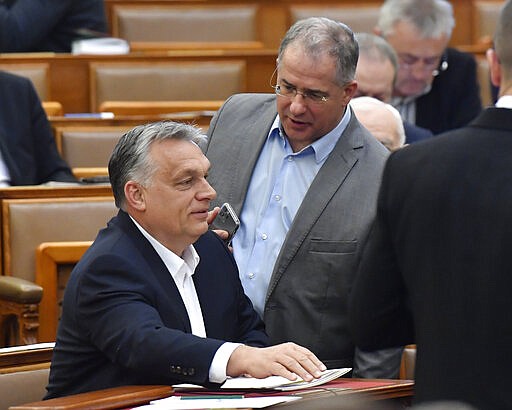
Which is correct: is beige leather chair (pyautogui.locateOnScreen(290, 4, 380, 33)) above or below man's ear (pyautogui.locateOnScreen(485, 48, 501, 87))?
below

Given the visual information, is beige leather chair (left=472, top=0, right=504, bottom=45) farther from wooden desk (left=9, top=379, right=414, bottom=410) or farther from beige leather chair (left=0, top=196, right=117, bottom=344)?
wooden desk (left=9, top=379, right=414, bottom=410)

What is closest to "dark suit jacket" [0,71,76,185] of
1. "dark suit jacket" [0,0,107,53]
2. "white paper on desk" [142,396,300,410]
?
"dark suit jacket" [0,0,107,53]

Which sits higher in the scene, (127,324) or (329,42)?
(329,42)

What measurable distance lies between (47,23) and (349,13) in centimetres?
141

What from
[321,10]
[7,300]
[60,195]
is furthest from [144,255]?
[321,10]

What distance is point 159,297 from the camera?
2180 mm

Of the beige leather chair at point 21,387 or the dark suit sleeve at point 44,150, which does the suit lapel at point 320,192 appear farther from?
the dark suit sleeve at point 44,150

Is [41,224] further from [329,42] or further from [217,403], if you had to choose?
[217,403]

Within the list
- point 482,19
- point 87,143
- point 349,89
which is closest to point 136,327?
point 349,89

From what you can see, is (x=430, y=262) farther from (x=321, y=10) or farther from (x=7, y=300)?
(x=321, y=10)

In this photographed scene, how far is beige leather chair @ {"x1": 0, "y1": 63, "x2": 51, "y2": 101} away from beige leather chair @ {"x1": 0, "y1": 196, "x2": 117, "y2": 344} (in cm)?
155

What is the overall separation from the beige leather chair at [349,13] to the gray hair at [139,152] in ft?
11.4

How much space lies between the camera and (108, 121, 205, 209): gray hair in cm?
227

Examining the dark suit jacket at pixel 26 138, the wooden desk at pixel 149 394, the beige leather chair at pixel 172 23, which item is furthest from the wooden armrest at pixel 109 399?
the beige leather chair at pixel 172 23
